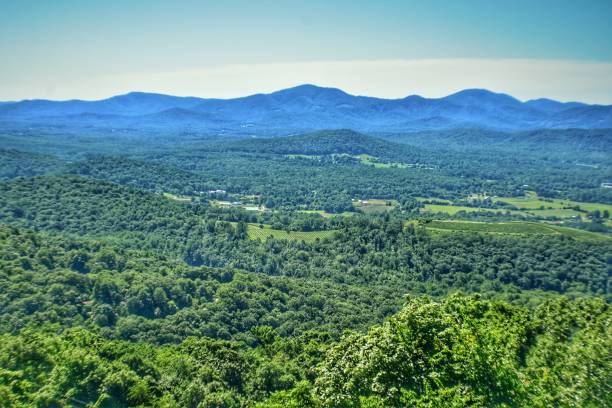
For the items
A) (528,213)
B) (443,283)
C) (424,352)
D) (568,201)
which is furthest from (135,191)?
(568,201)

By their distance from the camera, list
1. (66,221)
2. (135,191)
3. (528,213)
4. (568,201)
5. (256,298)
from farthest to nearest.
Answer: (568,201) → (528,213) → (135,191) → (66,221) → (256,298)

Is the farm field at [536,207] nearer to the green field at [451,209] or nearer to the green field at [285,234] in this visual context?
the green field at [451,209]

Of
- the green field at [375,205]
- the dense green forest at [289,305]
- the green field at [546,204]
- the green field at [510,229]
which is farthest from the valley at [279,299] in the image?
the green field at [546,204]

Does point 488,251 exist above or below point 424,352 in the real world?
below

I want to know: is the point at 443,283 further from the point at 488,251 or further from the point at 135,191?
the point at 135,191

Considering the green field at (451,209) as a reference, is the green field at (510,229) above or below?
above

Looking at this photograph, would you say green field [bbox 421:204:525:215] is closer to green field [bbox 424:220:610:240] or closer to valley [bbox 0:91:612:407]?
valley [bbox 0:91:612:407]

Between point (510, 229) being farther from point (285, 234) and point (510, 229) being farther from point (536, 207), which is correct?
point (536, 207)
